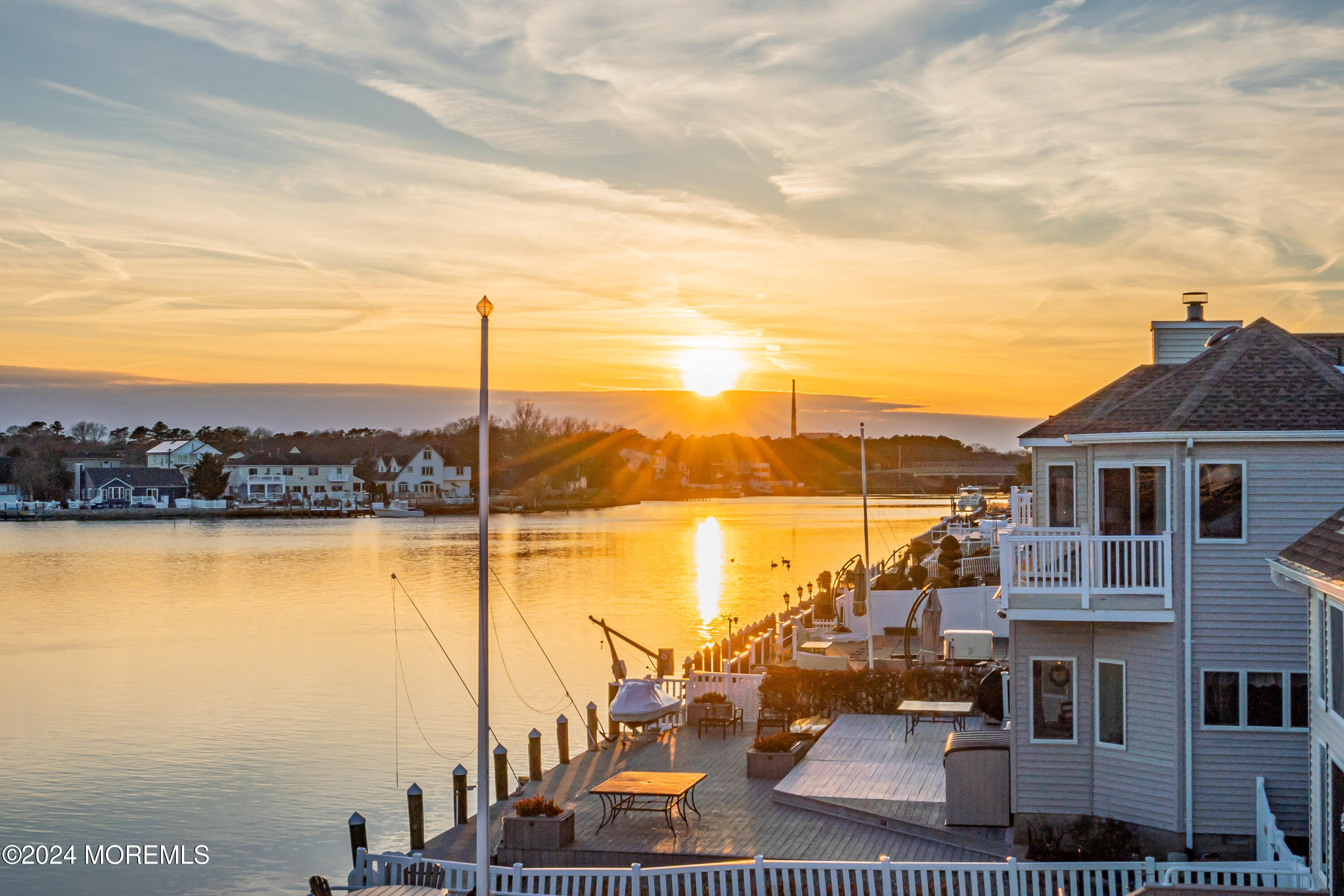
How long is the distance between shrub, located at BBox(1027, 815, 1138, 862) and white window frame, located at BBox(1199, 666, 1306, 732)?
5.86 feet

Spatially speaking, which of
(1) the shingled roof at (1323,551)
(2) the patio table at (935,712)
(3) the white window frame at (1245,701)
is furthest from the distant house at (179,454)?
(1) the shingled roof at (1323,551)

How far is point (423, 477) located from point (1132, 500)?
6739 inches

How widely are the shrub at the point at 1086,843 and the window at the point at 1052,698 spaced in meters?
1.18

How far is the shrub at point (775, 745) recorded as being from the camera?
→ 63.5 feet

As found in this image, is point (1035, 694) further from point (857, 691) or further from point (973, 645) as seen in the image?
point (973, 645)

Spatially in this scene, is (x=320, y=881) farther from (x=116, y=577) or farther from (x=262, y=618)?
(x=116, y=577)

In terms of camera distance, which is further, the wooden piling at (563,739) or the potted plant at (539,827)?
the wooden piling at (563,739)

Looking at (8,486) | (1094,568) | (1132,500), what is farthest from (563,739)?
(8,486)

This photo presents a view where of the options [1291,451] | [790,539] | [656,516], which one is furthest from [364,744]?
[656,516]

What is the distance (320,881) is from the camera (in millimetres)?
13156

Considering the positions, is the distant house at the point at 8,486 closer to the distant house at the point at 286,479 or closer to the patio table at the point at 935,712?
the distant house at the point at 286,479

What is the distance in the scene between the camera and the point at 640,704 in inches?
835

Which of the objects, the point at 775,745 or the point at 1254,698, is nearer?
the point at 1254,698

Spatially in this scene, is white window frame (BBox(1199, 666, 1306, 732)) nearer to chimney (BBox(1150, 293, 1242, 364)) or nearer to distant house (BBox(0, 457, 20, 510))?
chimney (BBox(1150, 293, 1242, 364))
